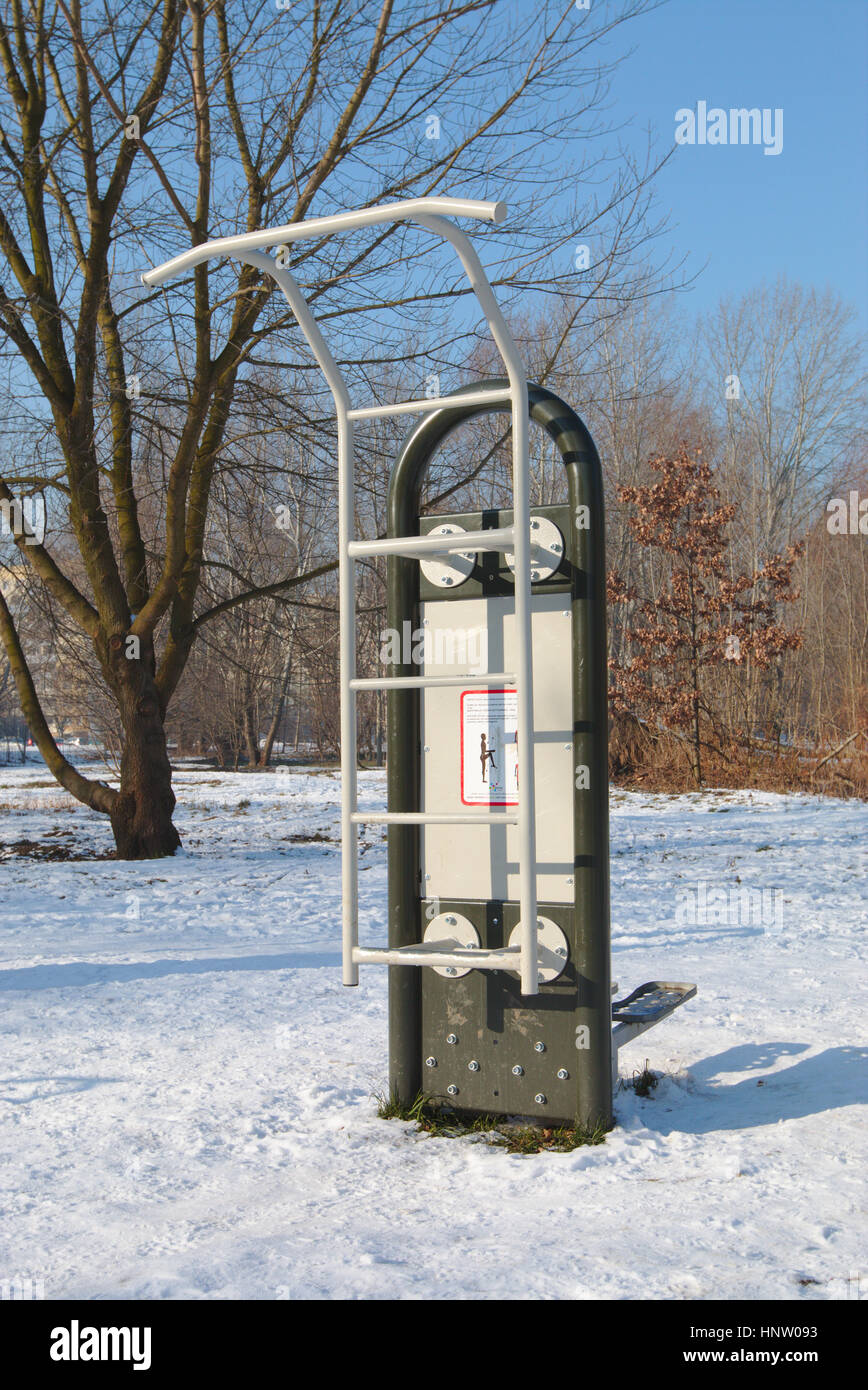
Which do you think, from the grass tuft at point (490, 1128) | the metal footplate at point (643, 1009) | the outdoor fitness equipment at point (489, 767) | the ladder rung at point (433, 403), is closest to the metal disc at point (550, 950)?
the outdoor fitness equipment at point (489, 767)

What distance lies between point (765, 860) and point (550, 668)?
717 cm

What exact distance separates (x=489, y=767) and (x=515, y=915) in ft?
1.53

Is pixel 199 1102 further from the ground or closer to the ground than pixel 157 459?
closer to the ground

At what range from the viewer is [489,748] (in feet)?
11.9

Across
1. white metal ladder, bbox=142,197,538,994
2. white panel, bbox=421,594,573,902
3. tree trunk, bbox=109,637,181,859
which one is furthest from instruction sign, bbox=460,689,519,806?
tree trunk, bbox=109,637,181,859

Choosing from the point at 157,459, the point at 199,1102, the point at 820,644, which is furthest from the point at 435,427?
the point at 820,644

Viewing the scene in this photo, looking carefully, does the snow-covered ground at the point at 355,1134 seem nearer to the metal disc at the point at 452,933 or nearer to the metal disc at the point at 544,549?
the metal disc at the point at 452,933

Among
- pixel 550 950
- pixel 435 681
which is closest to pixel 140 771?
pixel 550 950

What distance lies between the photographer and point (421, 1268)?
8.32 ft

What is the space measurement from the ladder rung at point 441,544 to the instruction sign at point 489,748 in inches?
19.6

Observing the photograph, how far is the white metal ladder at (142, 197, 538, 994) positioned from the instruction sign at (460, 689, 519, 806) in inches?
6.1

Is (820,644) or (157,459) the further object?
(820,644)
